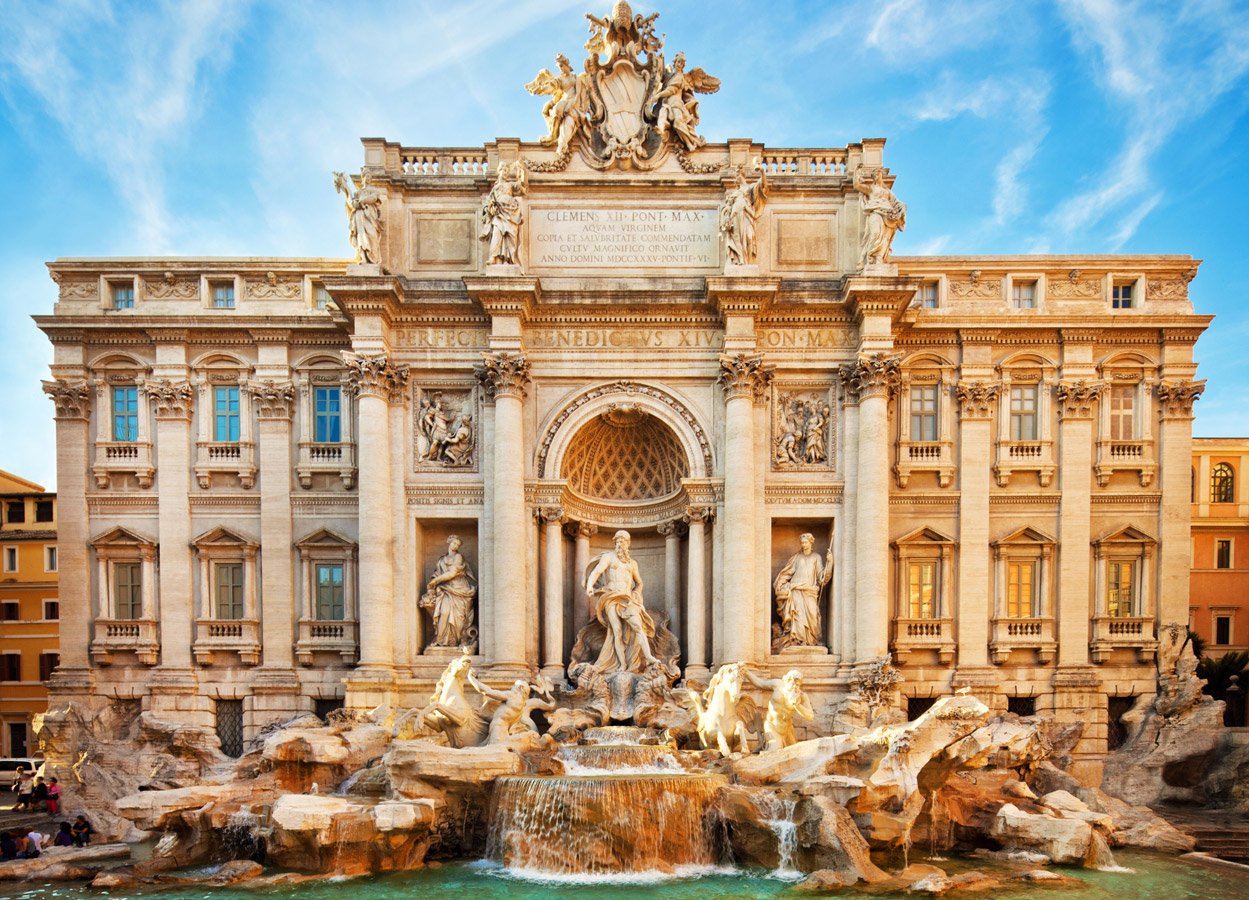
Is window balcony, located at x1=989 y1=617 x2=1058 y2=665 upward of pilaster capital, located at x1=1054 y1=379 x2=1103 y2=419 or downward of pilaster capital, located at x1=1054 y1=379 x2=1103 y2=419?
downward

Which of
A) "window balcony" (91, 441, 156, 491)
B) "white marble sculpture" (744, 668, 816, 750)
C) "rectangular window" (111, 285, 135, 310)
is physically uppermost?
"rectangular window" (111, 285, 135, 310)

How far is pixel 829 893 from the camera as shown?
12.5 meters

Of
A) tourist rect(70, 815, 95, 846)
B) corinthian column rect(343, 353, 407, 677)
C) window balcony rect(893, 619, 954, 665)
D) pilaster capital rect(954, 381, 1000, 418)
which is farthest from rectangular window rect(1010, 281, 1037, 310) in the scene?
tourist rect(70, 815, 95, 846)

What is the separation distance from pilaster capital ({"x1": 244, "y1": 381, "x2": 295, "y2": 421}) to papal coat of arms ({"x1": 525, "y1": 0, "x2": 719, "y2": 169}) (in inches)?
352

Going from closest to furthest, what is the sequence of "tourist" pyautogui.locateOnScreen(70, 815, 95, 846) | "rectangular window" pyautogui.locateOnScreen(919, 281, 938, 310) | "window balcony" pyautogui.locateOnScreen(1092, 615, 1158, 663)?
"tourist" pyautogui.locateOnScreen(70, 815, 95, 846)
"window balcony" pyautogui.locateOnScreen(1092, 615, 1158, 663)
"rectangular window" pyautogui.locateOnScreen(919, 281, 938, 310)

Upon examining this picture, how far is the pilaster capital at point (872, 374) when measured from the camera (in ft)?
63.7

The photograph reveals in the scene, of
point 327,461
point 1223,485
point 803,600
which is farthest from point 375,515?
point 1223,485

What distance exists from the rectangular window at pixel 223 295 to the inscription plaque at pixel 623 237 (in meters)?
8.19

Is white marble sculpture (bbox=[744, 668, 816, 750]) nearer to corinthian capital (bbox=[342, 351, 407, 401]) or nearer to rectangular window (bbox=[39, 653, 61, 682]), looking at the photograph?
corinthian capital (bbox=[342, 351, 407, 401])

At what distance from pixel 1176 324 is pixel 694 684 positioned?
50.2 feet

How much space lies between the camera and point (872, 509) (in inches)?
761

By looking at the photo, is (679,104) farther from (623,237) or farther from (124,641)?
(124,641)

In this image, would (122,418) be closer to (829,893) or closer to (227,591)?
(227,591)

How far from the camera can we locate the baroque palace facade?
1955 centimetres
